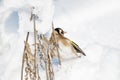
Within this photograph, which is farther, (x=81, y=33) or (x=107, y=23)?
(x=107, y=23)

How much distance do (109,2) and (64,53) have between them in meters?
5.74

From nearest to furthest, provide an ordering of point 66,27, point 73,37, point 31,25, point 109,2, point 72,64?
1. point 31,25
2. point 72,64
3. point 73,37
4. point 66,27
5. point 109,2

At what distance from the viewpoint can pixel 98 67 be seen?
8602mm

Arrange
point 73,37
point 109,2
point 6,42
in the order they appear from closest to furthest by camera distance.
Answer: point 6,42 < point 73,37 < point 109,2

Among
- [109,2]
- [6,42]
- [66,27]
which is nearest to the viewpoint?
[6,42]

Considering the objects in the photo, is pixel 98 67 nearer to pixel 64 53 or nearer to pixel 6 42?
pixel 64 53

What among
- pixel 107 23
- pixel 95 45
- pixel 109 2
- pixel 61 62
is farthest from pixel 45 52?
pixel 109 2

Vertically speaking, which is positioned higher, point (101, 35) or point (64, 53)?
point (101, 35)

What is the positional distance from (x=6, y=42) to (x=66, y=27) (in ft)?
9.30

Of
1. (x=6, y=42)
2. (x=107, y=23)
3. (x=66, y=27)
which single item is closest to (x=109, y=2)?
(x=107, y=23)

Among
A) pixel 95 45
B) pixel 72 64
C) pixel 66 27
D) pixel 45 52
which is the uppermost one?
pixel 66 27

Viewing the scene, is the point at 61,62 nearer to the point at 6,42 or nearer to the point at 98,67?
the point at 98,67

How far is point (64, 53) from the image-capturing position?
8141 mm

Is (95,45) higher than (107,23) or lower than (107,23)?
lower
